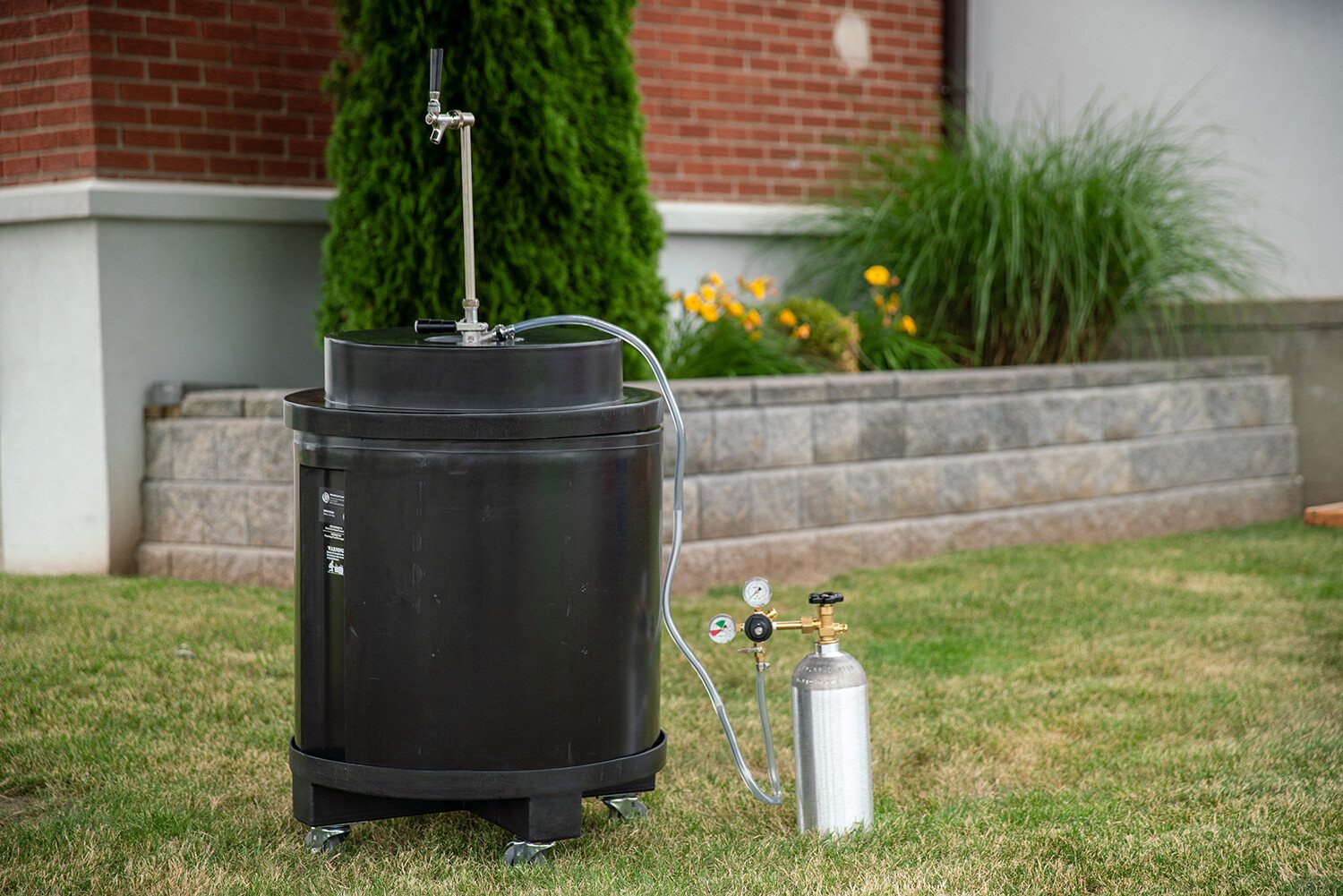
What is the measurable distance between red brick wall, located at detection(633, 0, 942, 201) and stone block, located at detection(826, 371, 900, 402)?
2.05 m

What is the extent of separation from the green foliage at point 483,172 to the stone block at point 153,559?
44.4 inches

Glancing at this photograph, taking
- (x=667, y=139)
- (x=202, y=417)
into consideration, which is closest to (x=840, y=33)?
(x=667, y=139)

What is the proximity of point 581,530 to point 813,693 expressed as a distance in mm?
586

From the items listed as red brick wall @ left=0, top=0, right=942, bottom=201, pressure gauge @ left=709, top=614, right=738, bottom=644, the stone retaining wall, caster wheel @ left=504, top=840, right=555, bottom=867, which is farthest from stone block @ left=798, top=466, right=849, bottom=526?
caster wheel @ left=504, top=840, right=555, bottom=867

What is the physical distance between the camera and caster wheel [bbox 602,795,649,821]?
316 cm

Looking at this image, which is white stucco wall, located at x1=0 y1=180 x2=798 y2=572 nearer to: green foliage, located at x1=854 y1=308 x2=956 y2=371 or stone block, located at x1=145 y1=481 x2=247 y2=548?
stone block, located at x1=145 y1=481 x2=247 y2=548

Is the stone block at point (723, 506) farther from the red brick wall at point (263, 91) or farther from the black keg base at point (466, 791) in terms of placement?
the black keg base at point (466, 791)

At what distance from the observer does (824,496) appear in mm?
6098

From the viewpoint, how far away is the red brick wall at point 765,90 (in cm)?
783

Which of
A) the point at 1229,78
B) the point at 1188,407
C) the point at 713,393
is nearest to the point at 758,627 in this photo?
the point at 713,393

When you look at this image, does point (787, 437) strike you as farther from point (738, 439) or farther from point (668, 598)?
point (668, 598)

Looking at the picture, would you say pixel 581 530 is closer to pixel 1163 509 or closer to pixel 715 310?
pixel 715 310

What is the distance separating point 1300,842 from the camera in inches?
115

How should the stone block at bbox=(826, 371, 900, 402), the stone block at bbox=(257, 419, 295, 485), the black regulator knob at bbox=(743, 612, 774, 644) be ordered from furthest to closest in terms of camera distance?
1. the stone block at bbox=(826, 371, 900, 402)
2. the stone block at bbox=(257, 419, 295, 485)
3. the black regulator knob at bbox=(743, 612, 774, 644)
